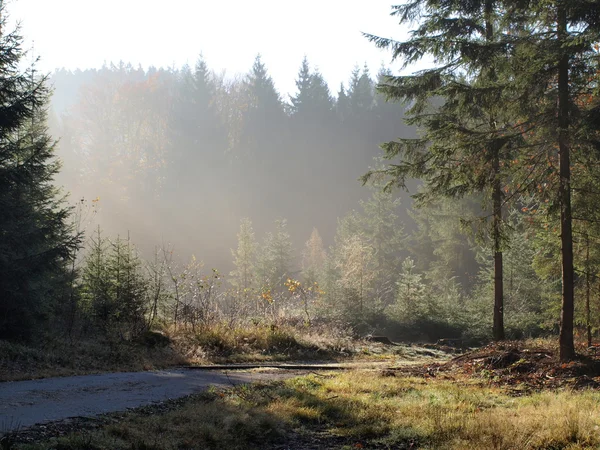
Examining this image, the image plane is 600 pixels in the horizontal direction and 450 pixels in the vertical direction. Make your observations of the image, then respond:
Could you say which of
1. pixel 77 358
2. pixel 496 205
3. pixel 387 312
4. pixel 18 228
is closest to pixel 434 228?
pixel 387 312

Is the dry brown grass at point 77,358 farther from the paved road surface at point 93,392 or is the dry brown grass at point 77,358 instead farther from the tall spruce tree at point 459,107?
the tall spruce tree at point 459,107

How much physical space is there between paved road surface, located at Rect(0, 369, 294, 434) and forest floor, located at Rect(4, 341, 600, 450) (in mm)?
404

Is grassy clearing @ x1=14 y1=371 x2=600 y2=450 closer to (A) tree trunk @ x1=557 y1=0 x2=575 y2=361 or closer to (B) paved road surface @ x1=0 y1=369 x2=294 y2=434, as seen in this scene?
(B) paved road surface @ x1=0 y1=369 x2=294 y2=434

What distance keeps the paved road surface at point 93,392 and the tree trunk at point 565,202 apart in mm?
5825

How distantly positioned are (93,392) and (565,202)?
9334 mm

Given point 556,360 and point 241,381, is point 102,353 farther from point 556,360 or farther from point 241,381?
point 556,360

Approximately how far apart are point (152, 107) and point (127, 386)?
88.9 m

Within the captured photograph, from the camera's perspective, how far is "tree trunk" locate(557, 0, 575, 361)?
10242 millimetres

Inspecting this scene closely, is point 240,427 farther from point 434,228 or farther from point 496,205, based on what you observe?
point 434,228

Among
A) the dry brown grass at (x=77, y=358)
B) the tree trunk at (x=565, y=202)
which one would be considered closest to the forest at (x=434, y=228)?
the tree trunk at (x=565, y=202)

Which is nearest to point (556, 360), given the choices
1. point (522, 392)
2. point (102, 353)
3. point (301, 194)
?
point (522, 392)

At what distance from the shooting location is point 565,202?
33.7 feet

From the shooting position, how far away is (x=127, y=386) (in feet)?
27.6

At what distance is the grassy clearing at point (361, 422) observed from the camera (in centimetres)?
509
